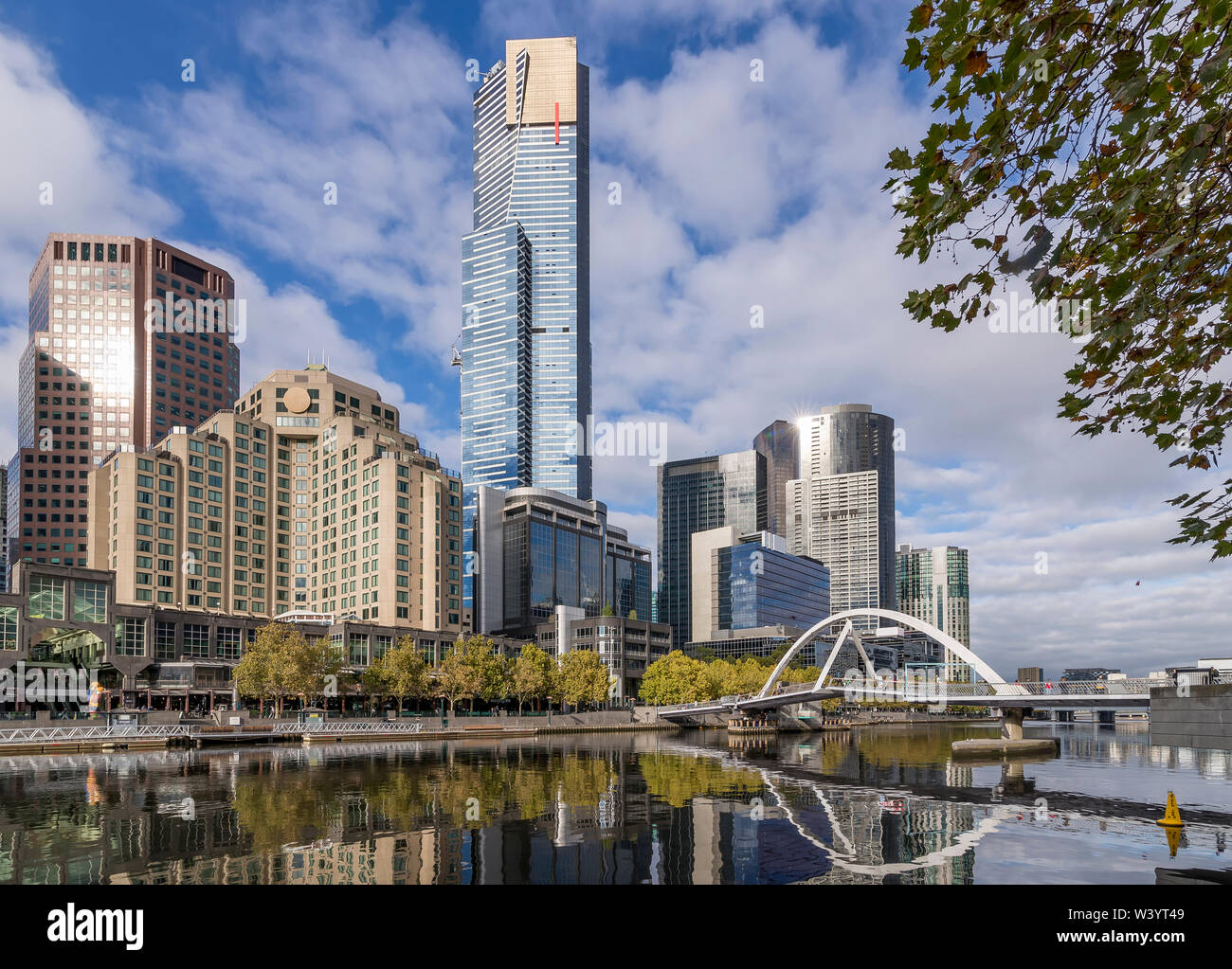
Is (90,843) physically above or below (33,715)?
above

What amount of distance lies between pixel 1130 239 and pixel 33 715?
10415 centimetres

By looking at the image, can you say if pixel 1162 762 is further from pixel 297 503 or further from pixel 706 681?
pixel 297 503

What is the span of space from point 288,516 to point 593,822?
465 ft

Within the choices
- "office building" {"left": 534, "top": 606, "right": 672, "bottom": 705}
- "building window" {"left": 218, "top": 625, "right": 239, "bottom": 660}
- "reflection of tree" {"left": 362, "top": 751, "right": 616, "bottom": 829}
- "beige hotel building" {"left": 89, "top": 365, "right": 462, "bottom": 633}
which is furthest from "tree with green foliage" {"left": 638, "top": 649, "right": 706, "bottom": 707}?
"reflection of tree" {"left": 362, "top": 751, "right": 616, "bottom": 829}

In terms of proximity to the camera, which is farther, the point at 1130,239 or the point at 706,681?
the point at 706,681

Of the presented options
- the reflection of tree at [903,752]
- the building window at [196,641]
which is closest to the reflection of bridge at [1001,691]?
the reflection of tree at [903,752]

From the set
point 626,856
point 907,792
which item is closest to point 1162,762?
point 907,792

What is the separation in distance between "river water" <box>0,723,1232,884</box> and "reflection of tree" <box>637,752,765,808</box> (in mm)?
283

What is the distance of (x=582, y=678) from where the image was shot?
142 metres

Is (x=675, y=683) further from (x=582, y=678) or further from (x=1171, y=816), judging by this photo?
(x=1171, y=816)
